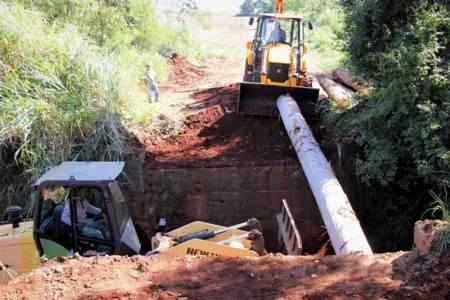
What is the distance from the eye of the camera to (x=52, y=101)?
959 centimetres

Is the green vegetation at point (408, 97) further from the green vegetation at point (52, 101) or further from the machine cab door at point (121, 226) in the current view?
the green vegetation at point (52, 101)

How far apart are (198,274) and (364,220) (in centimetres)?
498

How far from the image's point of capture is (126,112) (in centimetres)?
1014

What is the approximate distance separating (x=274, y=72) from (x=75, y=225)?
6387 millimetres

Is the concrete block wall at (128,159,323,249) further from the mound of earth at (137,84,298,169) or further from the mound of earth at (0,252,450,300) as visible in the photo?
the mound of earth at (0,252,450,300)

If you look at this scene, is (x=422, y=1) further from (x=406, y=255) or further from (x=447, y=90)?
(x=406, y=255)

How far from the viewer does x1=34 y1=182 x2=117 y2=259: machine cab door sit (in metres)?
5.73

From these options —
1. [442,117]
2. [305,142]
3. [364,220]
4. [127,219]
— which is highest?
[442,117]

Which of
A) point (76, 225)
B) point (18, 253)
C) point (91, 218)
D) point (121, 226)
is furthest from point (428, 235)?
point (18, 253)

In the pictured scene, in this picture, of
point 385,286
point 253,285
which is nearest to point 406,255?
point 385,286

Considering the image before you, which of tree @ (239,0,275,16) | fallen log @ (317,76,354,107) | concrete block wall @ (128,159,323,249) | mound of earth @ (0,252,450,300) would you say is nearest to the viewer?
mound of earth @ (0,252,450,300)

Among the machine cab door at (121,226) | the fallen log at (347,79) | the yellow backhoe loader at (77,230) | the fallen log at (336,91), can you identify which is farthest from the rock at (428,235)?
the fallen log at (336,91)

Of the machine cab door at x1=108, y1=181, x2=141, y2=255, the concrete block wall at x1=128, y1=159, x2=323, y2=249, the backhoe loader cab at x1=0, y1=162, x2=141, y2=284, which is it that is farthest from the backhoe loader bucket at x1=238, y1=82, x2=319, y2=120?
the backhoe loader cab at x1=0, y1=162, x2=141, y2=284

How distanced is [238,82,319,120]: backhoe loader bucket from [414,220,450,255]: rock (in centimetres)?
573
